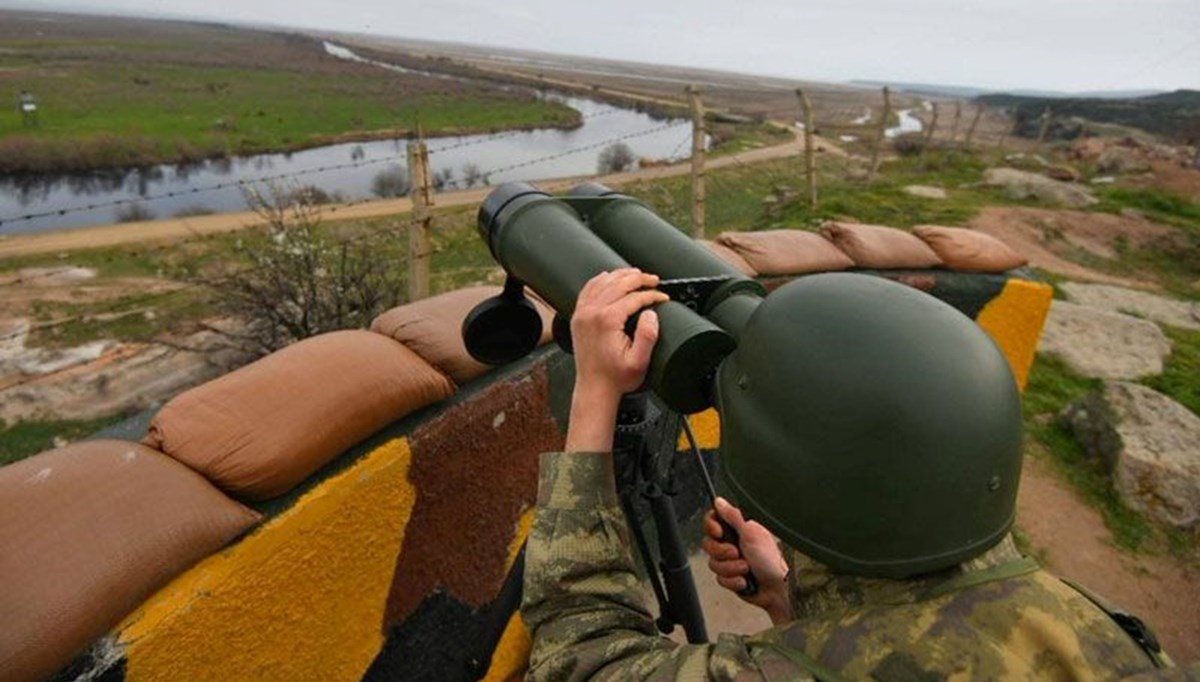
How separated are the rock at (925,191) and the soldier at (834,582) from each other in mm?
9987

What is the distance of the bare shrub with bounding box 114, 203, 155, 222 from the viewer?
15.8 meters

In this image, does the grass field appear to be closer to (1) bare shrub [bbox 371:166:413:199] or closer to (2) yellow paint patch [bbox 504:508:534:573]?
(1) bare shrub [bbox 371:166:413:199]

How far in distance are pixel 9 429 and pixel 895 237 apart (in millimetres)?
6359

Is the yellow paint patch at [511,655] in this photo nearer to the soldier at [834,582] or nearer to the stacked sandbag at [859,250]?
the soldier at [834,582]

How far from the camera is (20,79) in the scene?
115 ft

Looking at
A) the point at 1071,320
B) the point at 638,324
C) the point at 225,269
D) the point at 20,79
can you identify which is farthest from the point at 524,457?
the point at 20,79

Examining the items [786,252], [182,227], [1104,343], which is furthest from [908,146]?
[786,252]

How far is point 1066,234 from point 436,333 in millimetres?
8967

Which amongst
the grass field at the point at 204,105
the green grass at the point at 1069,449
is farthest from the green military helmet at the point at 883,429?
the grass field at the point at 204,105

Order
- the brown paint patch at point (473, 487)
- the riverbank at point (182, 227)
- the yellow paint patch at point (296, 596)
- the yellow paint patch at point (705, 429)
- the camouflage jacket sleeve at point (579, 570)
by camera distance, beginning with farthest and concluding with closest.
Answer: the riverbank at point (182, 227)
the yellow paint patch at point (705, 429)
the brown paint patch at point (473, 487)
the yellow paint patch at point (296, 596)
the camouflage jacket sleeve at point (579, 570)

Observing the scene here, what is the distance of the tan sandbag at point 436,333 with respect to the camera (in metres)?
1.96

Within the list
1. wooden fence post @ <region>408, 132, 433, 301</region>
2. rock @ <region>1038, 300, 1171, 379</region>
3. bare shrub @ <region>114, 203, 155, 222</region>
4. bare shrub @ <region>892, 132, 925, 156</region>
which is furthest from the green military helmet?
bare shrub @ <region>892, 132, 925, 156</region>

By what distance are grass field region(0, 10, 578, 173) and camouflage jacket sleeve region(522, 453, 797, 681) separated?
19.5 metres

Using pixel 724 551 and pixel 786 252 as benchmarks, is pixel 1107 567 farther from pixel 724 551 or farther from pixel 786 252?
pixel 724 551
